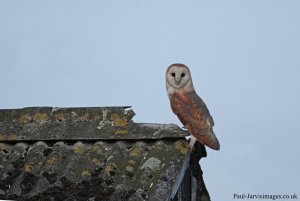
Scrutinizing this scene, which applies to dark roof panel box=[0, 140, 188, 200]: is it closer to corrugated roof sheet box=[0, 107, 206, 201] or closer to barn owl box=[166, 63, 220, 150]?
corrugated roof sheet box=[0, 107, 206, 201]

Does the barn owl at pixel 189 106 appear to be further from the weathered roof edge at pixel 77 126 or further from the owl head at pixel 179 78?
the weathered roof edge at pixel 77 126

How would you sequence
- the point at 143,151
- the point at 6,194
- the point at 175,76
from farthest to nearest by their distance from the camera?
1. the point at 175,76
2. the point at 143,151
3. the point at 6,194

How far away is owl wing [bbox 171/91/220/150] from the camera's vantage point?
6.06 m

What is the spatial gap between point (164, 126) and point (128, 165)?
543 mm

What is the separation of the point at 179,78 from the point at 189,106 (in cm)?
42

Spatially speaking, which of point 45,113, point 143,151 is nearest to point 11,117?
point 45,113

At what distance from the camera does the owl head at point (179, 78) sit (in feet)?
22.5

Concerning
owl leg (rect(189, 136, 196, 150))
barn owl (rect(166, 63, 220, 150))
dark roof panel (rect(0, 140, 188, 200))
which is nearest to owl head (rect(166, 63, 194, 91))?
barn owl (rect(166, 63, 220, 150))

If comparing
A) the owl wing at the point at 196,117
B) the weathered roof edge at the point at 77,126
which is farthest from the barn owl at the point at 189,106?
the weathered roof edge at the point at 77,126

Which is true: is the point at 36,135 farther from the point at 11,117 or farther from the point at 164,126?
the point at 164,126

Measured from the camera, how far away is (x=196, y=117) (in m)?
6.33

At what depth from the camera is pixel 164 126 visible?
5844 millimetres

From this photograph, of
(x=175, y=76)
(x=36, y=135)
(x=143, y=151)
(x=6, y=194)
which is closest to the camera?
(x=6, y=194)

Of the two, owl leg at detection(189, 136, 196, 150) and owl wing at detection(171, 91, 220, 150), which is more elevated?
owl wing at detection(171, 91, 220, 150)
